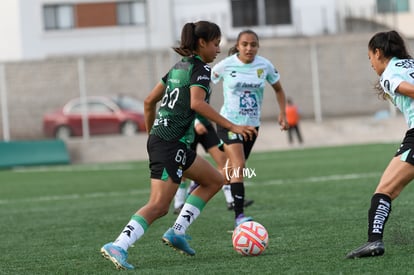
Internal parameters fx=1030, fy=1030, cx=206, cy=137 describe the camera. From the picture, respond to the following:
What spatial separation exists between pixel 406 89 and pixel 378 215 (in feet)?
3.42

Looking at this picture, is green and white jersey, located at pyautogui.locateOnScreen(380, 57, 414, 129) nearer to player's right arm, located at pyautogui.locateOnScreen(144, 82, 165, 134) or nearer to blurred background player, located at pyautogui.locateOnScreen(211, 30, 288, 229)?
player's right arm, located at pyautogui.locateOnScreen(144, 82, 165, 134)

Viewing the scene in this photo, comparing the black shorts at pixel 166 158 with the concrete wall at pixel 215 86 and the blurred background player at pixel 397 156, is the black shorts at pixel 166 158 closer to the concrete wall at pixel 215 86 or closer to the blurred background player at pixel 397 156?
the blurred background player at pixel 397 156

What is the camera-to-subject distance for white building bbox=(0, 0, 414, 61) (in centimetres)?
5344

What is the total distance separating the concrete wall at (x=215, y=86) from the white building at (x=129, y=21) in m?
11.4

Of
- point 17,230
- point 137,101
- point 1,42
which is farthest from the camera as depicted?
point 1,42

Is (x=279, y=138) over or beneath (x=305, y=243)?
beneath

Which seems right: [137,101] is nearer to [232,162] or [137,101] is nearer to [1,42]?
[1,42]

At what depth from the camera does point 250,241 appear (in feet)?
29.0

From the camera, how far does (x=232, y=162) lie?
38.3 feet

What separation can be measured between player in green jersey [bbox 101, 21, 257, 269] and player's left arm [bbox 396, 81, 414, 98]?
1271 millimetres

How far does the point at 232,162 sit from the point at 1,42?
142 feet

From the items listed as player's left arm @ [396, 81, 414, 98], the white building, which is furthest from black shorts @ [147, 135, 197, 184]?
the white building

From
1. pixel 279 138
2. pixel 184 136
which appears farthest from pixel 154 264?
pixel 279 138

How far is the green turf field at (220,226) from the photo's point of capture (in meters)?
8.29
